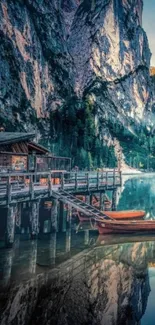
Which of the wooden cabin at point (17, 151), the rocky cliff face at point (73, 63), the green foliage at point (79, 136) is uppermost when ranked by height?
the rocky cliff face at point (73, 63)

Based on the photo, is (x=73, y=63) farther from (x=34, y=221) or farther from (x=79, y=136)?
(x=34, y=221)

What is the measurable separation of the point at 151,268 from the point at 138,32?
5858 inches

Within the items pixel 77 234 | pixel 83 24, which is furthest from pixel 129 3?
pixel 77 234

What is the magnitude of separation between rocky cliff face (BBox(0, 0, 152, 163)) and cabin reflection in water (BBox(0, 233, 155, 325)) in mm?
49608

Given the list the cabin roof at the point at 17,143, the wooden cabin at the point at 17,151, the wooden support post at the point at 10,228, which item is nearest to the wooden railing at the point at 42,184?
the wooden support post at the point at 10,228

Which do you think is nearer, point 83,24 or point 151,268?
point 151,268

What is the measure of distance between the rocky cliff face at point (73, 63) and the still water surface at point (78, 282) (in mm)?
48968

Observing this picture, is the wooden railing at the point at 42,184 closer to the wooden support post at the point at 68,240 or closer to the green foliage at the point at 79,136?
the wooden support post at the point at 68,240

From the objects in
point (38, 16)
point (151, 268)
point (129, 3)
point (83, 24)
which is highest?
point (129, 3)

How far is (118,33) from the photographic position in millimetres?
131125

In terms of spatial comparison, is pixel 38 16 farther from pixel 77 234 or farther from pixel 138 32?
pixel 77 234

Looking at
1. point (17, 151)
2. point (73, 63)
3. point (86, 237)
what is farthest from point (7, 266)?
point (73, 63)

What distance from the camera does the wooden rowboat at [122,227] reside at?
21.0 meters

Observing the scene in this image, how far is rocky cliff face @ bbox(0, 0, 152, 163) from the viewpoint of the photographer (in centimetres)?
7344
